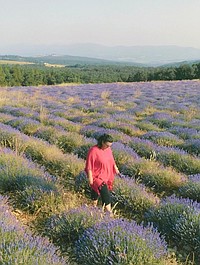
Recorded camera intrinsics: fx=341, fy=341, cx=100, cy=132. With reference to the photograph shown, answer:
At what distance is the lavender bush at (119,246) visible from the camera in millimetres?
3281

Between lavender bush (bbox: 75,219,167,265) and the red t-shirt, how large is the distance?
1155 mm

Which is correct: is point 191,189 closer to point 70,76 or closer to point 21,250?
point 21,250

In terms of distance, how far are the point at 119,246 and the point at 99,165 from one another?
5.33ft

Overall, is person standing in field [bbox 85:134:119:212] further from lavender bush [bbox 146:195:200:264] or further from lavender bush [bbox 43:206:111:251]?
lavender bush [bbox 146:195:200:264]

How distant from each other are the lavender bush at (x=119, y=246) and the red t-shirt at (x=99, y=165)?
116 centimetres

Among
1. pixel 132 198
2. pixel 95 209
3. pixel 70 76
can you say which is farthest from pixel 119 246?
pixel 70 76

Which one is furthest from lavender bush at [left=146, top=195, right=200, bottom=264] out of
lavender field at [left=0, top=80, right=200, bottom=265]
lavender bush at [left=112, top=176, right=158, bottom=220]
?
lavender bush at [left=112, top=176, right=158, bottom=220]

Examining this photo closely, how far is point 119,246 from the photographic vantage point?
3.36 m

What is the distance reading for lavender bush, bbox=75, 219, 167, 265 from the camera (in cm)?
328

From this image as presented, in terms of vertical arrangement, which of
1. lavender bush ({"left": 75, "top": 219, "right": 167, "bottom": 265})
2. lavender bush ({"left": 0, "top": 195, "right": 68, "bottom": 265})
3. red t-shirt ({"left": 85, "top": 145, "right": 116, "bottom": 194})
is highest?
red t-shirt ({"left": 85, "top": 145, "right": 116, "bottom": 194})

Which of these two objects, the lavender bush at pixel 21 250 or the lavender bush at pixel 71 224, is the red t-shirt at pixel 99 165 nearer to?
the lavender bush at pixel 71 224

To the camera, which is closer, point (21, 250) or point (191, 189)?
point (21, 250)

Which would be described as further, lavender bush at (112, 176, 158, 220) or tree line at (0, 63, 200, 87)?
tree line at (0, 63, 200, 87)

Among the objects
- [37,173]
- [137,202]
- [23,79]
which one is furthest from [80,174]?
[23,79]
